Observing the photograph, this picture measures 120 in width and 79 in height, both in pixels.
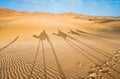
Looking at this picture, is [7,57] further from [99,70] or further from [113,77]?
[113,77]

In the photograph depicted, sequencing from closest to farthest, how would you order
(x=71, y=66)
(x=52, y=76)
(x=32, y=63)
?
(x=52, y=76) < (x=71, y=66) < (x=32, y=63)

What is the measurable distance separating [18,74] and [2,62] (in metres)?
2.86

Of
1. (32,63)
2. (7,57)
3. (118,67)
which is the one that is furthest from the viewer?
(7,57)

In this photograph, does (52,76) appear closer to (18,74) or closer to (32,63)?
(18,74)

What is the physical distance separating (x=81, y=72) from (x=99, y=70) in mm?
1060

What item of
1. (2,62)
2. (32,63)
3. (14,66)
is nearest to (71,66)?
(32,63)

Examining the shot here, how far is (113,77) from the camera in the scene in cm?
736

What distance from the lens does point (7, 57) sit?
1175 cm

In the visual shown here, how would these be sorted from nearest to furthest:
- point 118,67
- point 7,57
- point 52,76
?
point 52,76, point 118,67, point 7,57

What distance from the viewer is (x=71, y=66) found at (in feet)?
30.7

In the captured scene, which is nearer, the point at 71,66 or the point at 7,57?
the point at 71,66

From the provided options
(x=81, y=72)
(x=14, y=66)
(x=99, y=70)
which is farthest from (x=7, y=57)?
(x=99, y=70)

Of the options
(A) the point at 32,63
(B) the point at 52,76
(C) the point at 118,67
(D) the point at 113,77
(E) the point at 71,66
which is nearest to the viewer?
(D) the point at 113,77

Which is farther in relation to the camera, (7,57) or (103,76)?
(7,57)
